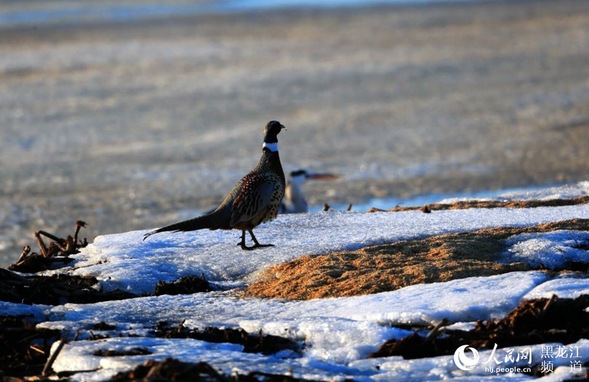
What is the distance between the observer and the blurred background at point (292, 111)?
37.9 feet

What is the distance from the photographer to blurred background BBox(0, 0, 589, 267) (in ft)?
37.9

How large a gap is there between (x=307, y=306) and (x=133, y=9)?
30566 millimetres

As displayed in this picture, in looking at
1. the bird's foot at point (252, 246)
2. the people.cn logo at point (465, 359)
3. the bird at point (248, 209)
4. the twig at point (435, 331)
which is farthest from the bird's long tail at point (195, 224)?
the people.cn logo at point (465, 359)

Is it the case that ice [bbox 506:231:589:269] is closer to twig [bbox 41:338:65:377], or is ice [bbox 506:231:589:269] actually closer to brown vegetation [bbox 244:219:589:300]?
brown vegetation [bbox 244:219:589:300]

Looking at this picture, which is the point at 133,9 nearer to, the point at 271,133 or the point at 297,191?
the point at 297,191

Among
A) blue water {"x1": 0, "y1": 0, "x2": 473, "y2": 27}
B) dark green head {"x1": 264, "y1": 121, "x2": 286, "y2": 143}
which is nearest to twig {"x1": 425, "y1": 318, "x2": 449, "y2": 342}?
dark green head {"x1": 264, "y1": 121, "x2": 286, "y2": 143}

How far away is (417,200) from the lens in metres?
10.7

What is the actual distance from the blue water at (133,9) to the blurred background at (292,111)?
4.07 meters

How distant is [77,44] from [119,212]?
14.2m

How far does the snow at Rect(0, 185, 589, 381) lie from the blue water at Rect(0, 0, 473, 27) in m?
24.8

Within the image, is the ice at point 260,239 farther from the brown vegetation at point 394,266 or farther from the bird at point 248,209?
the brown vegetation at point 394,266

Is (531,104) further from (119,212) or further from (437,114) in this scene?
(119,212)

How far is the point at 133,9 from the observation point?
34.2 metres

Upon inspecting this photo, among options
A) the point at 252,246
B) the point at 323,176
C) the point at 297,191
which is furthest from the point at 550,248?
the point at 323,176
